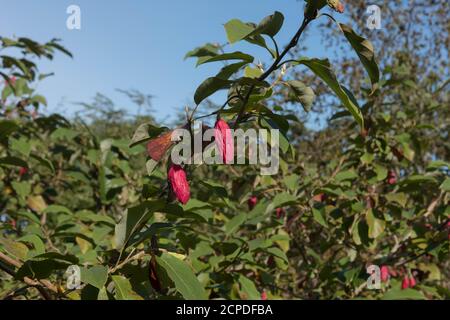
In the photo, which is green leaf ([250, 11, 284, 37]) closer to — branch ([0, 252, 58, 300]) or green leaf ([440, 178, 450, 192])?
branch ([0, 252, 58, 300])

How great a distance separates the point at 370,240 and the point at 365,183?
512 millimetres

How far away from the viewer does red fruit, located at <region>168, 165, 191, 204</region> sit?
129cm

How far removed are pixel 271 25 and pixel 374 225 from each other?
1793 millimetres

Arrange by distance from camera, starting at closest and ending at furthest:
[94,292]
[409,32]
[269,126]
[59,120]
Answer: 1. [94,292]
2. [269,126]
3. [59,120]
4. [409,32]

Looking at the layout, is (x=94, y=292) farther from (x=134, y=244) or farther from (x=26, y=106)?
(x=26, y=106)

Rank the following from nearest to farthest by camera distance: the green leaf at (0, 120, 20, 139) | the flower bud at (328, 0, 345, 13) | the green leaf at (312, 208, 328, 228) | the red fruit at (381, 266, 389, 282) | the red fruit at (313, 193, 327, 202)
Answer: the flower bud at (328, 0, 345, 13)
the green leaf at (0, 120, 20, 139)
the green leaf at (312, 208, 328, 228)
the red fruit at (381, 266, 389, 282)
the red fruit at (313, 193, 327, 202)

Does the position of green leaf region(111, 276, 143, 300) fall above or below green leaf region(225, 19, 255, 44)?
below

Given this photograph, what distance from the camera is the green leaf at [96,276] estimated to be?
1.25 metres

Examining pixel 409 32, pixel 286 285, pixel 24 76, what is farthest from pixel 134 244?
pixel 409 32

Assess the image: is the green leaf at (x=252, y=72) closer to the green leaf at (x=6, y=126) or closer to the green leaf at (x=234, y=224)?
the green leaf at (x=6, y=126)

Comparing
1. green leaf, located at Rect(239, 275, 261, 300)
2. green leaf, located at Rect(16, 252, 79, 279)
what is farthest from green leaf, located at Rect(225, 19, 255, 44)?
green leaf, located at Rect(239, 275, 261, 300)

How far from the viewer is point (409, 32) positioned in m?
7.55

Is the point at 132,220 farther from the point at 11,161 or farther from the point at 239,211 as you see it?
the point at 239,211

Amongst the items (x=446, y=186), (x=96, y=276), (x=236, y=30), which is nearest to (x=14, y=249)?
(x=96, y=276)
